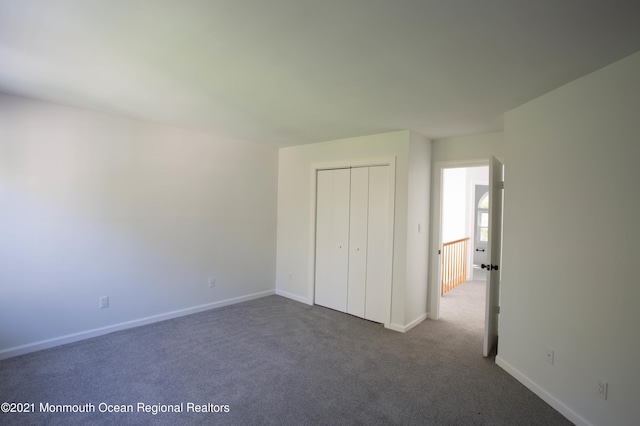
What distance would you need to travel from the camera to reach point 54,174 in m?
3.00

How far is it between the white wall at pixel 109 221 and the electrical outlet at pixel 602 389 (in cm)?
398

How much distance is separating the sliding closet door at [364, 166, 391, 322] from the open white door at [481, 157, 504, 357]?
1.09 meters

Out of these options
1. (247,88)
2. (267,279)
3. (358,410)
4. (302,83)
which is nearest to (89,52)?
(247,88)

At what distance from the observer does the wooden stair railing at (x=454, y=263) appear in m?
5.50

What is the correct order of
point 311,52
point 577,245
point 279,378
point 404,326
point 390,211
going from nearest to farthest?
point 311,52, point 577,245, point 279,378, point 404,326, point 390,211

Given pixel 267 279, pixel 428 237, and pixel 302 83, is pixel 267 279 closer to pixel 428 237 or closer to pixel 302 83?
pixel 428 237

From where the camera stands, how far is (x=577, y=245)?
210 centimetres

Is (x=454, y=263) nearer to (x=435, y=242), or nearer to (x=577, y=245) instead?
(x=435, y=242)

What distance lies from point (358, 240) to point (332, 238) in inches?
17.7

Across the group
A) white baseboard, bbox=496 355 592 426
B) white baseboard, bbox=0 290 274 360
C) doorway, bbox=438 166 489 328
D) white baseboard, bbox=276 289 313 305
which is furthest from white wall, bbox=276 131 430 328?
doorway, bbox=438 166 489 328

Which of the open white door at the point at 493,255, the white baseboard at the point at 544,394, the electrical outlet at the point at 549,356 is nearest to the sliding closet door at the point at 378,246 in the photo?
the open white door at the point at 493,255

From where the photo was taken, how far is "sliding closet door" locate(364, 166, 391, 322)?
3.78 metres

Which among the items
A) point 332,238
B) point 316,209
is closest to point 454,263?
point 332,238

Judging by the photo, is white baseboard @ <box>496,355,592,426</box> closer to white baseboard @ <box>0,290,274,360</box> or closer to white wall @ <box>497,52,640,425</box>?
A: white wall @ <box>497,52,640,425</box>
